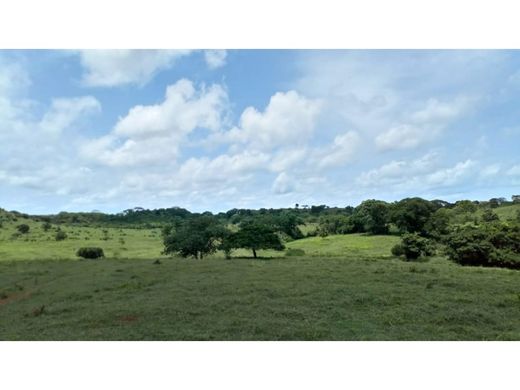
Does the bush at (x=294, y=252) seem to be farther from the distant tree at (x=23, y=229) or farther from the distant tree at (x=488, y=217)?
the distant tree at (x=23, y=229)

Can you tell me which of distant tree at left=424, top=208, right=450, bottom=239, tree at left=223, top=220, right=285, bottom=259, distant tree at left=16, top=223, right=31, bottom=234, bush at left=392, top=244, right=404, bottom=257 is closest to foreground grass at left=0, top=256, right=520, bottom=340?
tree at left=223, top=220, right=285, bottom=259

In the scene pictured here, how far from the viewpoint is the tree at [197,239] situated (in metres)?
40.3

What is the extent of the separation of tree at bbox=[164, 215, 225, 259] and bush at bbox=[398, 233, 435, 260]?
1637cm

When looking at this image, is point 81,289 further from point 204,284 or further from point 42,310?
point 204,284

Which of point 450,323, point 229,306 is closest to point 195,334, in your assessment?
point 229,306

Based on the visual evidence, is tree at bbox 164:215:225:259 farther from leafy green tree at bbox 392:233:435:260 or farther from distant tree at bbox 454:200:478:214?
distant tree at bbox 454:200:478:214

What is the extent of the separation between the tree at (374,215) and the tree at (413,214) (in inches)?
91.5

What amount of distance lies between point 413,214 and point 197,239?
70.1 feet

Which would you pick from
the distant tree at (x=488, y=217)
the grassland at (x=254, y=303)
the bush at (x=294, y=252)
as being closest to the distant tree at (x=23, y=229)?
the grassland at (x=254, y=303)

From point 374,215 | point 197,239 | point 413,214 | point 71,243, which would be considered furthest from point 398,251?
point 71,243

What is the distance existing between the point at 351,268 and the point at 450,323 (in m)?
13.0

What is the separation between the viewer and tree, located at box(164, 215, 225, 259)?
40.3 metres

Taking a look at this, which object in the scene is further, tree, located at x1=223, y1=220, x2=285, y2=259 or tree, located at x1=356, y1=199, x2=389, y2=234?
tree, located at x1=356, y1=199, x2=389, y2=234

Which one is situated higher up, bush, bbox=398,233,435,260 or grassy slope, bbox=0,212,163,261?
grassy slope, bbox=0,212,163,261
